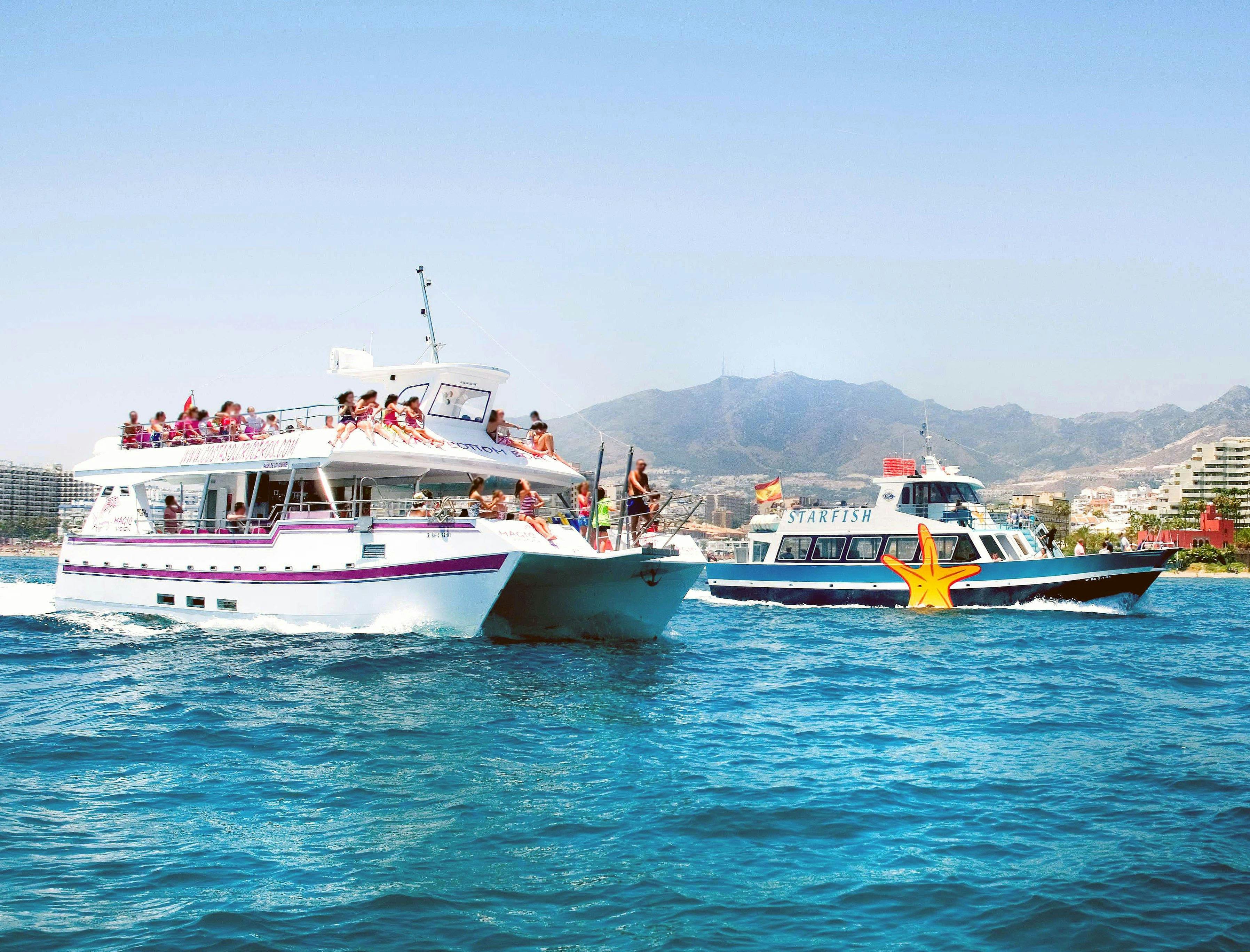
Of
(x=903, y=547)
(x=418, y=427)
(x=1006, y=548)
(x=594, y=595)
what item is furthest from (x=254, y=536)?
(x=1006, y=548)

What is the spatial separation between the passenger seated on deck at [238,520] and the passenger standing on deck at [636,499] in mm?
8231

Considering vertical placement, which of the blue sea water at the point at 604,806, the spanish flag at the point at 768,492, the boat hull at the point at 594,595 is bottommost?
the blue sea water at the point at 604,806

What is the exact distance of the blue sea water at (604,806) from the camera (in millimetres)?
5668

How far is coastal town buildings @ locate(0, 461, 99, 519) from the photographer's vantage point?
120688 mm

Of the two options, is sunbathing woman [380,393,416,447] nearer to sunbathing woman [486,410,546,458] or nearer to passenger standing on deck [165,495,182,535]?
sunbathing woman [486,410,546,458]

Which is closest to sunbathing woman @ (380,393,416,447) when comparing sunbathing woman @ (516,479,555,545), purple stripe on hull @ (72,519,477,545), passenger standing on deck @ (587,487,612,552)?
purple stripe on hull @ (72,519,477,545)

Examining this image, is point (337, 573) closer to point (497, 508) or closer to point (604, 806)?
point (497, 508)

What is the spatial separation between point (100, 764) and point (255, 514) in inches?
478

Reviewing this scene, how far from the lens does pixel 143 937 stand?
17.6ft

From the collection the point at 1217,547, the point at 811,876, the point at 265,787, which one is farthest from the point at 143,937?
the point at 1217,547

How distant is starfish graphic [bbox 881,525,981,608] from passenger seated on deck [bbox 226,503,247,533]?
19.8m

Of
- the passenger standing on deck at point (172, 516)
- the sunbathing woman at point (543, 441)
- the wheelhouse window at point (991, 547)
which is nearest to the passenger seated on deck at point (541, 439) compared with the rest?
the sunbathing woman at point (543, 441)

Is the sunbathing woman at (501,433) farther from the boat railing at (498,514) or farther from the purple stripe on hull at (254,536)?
the purple stripe on hull at (254,536)

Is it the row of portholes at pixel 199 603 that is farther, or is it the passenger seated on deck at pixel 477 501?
the row of portholes at pixel 199 603
